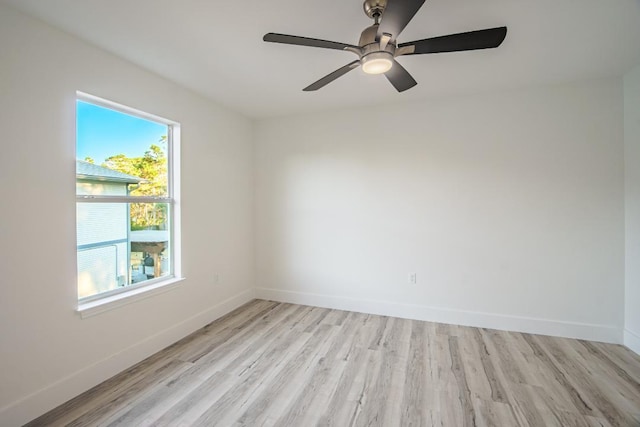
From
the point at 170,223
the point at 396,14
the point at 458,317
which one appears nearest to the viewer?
the point at 396,14

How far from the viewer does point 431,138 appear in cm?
333

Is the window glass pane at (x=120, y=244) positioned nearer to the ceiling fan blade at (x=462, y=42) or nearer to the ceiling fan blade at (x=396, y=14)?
the ceiling fan blade at (x=396, y=14)

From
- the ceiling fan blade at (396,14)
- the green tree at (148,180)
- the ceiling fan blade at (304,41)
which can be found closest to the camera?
the ceiling fan blade at (396,14)

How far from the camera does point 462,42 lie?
5.25 feet

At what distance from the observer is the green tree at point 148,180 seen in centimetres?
253

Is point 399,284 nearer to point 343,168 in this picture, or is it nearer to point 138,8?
point 343,168

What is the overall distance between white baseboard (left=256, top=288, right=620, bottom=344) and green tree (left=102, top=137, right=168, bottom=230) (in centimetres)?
187

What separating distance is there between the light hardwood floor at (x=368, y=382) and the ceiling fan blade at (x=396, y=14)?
7.41 ft

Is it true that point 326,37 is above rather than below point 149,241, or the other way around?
above

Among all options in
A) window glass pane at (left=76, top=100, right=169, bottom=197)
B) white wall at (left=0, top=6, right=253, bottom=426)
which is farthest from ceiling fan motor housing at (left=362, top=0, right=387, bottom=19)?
window glass pane at (left=76, top=100, right=169, bottom=197)

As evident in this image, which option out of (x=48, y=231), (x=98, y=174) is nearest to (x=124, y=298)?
(x=48, y=231)

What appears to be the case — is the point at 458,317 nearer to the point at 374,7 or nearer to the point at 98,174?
the point at 374,7

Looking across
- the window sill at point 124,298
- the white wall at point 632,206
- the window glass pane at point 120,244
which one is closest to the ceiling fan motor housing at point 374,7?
the window glass pane at point 120,244

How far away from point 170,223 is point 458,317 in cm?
327
